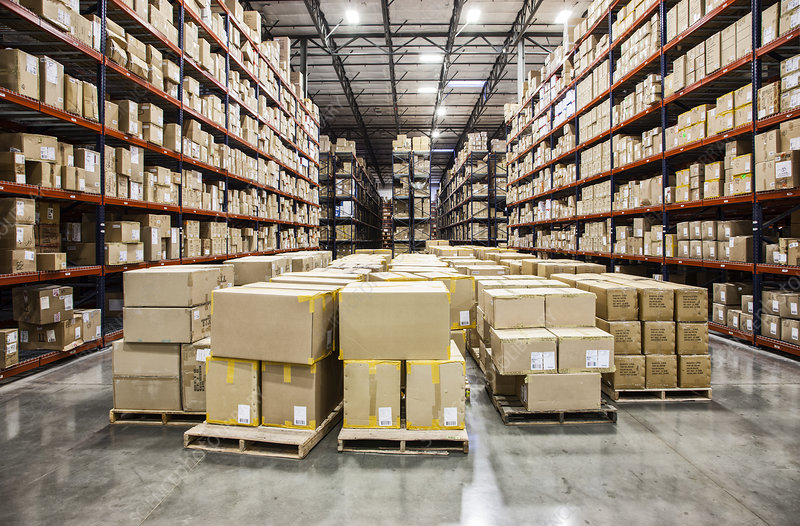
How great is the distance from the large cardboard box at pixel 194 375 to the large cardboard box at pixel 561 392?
7.62 feet

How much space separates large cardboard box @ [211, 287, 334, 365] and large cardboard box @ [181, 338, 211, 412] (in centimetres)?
39

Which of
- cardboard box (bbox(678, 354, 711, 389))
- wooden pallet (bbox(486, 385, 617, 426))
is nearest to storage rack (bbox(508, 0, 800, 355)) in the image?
cardboard box (bbox(678, 354, 711, 389))

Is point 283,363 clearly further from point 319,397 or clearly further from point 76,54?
point 76,54

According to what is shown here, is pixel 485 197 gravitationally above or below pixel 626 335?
above

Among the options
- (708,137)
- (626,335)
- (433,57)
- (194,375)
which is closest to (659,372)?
(626,335)

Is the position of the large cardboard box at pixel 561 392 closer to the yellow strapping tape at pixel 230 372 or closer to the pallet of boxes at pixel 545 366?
the pallet of boxes at pixel 545 366

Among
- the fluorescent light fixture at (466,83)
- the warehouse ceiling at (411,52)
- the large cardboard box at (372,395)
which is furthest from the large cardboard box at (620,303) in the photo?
the fluorescent light fixture at (466,83)

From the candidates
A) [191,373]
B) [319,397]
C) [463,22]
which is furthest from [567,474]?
[463,22]

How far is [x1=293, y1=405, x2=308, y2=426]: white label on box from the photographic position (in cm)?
261

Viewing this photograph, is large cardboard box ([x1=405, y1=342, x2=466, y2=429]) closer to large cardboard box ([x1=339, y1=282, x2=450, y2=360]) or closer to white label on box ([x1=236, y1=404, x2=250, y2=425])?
large cardboard box ([x1=339, y1=282, x2=450, y2=360])

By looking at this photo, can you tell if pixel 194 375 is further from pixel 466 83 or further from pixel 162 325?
pixel 466 83

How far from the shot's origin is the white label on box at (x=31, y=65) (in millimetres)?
3689

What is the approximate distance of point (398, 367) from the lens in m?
2.65

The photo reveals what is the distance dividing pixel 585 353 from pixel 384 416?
59.7 inches
